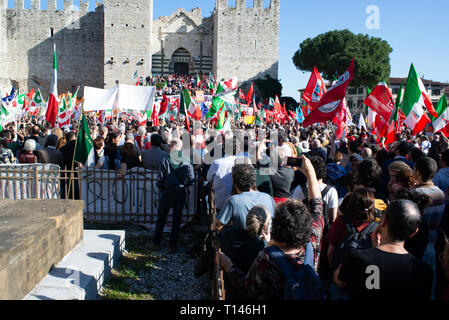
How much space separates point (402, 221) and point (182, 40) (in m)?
41.9

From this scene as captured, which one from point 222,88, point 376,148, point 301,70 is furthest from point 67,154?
point 301,70

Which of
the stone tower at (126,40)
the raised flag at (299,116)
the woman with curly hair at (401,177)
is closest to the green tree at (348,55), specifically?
the stone tower at (126,40)

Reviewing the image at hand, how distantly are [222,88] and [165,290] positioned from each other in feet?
30.0

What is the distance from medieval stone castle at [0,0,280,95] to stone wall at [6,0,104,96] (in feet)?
0.27

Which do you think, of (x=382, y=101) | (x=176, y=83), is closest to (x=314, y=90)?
(x=382, y=101)

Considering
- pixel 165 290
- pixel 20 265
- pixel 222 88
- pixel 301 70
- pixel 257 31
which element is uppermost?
pixel 257 31

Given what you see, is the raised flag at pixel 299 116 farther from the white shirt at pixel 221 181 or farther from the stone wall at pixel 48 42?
the stone wall at pixel 48 42

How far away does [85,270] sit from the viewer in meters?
3.69

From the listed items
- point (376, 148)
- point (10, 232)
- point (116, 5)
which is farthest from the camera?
point (116, 5)

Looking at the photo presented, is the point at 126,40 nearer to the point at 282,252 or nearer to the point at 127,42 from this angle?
the point at 127,42

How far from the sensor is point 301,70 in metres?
43.5

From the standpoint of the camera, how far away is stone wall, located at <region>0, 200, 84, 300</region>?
8.98ft

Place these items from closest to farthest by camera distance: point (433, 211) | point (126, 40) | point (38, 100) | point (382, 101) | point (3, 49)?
point (433, 211) < point (382, 101) < point (38, 100) < point (126, 40) < point (3, 49)
